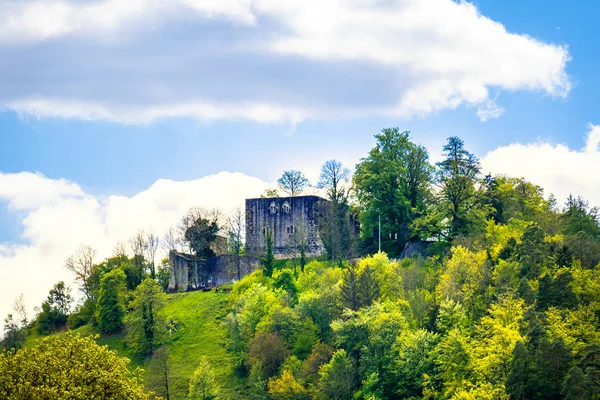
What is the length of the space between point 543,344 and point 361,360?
1355 centimetres

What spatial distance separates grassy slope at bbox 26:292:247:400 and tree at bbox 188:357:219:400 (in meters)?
1.94

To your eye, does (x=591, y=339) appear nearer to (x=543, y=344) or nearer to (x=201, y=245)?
(x=543, y=344)

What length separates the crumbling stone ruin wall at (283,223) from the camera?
8344cm

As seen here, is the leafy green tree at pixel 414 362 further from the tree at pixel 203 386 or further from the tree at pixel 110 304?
the tree at pixel 110 304

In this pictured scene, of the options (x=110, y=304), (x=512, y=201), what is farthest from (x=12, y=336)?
(x=512, y=201)

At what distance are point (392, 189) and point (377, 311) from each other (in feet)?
59.6

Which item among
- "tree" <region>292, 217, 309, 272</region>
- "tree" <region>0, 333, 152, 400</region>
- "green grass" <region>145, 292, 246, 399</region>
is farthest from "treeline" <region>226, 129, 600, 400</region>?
"tree" <region>0, 333, 152, 400</region>

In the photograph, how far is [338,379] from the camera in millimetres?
54844

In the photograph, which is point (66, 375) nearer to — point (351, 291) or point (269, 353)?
point (269, 353)

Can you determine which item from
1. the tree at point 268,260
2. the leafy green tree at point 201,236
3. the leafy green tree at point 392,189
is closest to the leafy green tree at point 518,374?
the leafy green tree at point 392,189

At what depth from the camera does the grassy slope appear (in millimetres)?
63719

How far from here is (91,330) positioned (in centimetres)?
7700

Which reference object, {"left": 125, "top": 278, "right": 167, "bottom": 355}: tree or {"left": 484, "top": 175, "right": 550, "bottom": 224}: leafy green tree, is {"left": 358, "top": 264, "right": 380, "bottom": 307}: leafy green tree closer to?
{"left": 484, "top": 175, "right": 550, "bottom": 224}: leafy green tree

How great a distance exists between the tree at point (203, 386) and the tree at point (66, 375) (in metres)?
18.6
